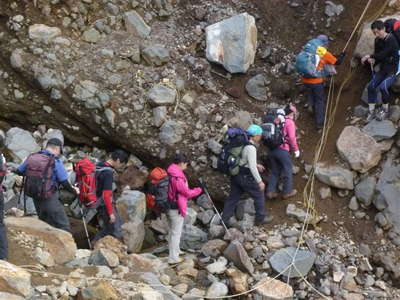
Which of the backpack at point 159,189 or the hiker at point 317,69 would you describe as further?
the hiker at point 317,69

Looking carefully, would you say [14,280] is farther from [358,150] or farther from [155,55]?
[155,55]

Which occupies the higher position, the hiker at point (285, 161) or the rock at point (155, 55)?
the rock at point (155, 55)

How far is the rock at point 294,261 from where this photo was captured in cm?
984

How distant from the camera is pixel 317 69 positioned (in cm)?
1137

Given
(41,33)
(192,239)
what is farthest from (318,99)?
(41,33)

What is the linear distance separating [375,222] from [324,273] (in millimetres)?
1427

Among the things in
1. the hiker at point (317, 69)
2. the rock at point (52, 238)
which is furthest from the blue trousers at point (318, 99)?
the rock at point (52, 238)

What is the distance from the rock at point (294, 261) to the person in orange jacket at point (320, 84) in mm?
2898

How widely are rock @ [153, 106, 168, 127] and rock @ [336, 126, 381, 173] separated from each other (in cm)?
354

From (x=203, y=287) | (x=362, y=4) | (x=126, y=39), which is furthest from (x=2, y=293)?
(x=362, y=4)

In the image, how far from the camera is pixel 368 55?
455 inches

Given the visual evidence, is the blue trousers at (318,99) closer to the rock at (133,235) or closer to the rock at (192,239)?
the rock at (192,239)

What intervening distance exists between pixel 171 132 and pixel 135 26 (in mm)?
2791

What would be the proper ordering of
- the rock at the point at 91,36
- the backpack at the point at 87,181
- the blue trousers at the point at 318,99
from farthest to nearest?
1. the rock at the point at 91,36
2. the blue trousers at the point at 318,99
3. the backpack at the point at 87,181
